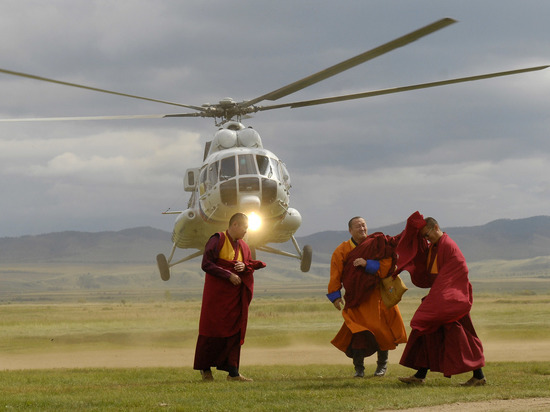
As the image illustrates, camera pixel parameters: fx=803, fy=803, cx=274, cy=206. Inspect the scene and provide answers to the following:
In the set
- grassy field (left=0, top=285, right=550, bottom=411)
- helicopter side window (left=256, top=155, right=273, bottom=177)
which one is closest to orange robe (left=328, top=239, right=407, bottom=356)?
grassy field (left=0, top=285, right=550, bottom=411)

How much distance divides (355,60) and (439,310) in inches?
197

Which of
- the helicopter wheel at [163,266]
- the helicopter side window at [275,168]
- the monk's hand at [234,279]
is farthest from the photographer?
the helicopter wheel at [163,266]

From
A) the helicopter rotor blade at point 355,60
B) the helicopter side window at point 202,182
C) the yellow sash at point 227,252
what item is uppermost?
the helicopter rotor blade at point 355,60

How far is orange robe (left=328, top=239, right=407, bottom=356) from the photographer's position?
38.7 ft

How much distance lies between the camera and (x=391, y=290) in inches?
459

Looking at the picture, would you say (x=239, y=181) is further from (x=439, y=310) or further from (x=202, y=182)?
(x=439, y=310)

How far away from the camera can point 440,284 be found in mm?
10438

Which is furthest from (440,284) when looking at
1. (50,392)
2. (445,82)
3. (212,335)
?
(445,82)

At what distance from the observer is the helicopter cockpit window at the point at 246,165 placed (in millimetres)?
20203

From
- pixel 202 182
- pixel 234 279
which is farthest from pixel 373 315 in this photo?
pixel 202 182

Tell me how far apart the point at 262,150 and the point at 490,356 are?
765cm

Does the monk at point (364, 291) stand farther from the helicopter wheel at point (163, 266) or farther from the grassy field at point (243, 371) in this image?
the helicopter wheel at point (163, 266)

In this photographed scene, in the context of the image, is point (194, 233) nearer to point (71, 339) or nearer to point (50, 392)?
point (71, 339)

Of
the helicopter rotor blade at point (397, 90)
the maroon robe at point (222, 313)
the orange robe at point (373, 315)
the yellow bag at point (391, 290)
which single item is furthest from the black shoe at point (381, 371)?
the helicopter rotor blade at point (397, 90)
